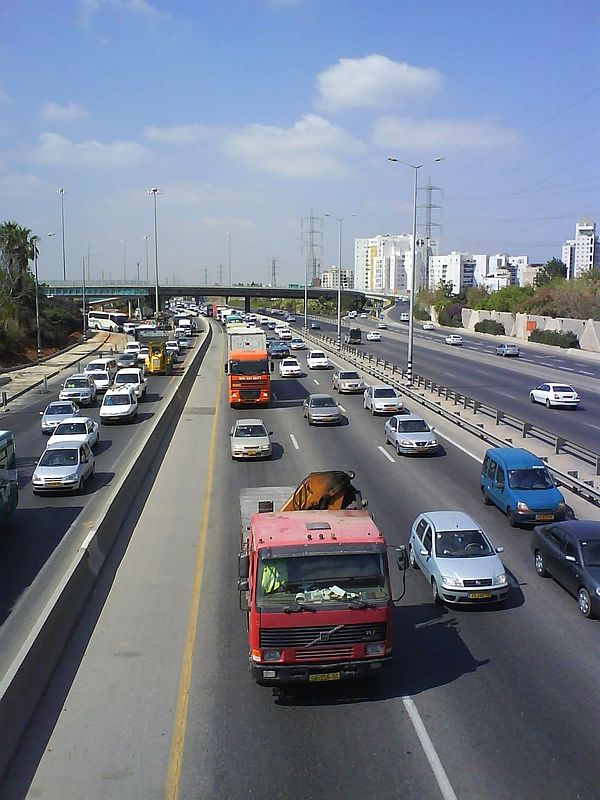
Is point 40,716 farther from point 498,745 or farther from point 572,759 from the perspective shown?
point 572,759

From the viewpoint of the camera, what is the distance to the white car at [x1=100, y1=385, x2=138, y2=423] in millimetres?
35469

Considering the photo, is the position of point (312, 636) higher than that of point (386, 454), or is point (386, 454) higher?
point (312, 636)

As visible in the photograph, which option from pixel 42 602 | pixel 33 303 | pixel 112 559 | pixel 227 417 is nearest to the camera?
pixel 42 602

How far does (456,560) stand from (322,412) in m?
20.8

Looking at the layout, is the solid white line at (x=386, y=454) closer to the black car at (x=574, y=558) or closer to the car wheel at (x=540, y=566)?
the car wheel at (x=540, y=566)

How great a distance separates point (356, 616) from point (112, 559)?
7.86 m

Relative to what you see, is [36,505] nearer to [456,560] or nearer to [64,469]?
[64,469]

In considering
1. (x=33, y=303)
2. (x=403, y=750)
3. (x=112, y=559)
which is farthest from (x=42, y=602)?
(x=33, y=303)

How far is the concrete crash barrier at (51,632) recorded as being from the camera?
907cm

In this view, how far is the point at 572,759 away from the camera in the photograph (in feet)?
29.0

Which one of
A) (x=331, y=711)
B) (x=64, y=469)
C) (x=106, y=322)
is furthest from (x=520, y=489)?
Answer: (x=106, y=322)

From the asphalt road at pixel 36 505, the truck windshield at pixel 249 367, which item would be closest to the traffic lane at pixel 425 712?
the asphalt road at pixel 36 505

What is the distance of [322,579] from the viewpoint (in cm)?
1016

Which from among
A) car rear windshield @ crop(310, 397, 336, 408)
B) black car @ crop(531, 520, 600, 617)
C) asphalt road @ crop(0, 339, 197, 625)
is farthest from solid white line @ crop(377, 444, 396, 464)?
black car @ crop(531, 520, 600, 617)
